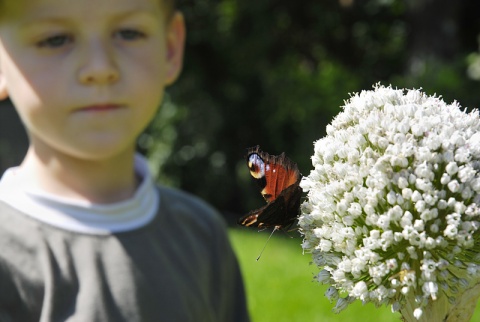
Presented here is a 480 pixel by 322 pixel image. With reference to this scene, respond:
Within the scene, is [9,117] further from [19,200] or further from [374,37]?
[19,200]

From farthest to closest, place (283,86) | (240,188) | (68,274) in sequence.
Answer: (240,188)
(283,86)
(68,274)

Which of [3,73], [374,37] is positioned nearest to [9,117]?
[374,37]

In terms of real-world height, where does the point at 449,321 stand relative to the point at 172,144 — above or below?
above

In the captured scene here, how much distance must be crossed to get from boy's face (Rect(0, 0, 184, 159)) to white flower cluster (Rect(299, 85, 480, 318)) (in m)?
0.99

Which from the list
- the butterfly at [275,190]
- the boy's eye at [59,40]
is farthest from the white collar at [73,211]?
the butterfly at [275,190]

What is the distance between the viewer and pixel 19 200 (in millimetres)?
2383

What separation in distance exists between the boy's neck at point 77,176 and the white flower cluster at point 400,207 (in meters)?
1.14

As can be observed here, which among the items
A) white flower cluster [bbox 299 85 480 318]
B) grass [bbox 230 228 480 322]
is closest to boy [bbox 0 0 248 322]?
white flower cluster [bbox 299 85 480 318]

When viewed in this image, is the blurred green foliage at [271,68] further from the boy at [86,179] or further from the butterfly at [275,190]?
the butterfly at [275,190]

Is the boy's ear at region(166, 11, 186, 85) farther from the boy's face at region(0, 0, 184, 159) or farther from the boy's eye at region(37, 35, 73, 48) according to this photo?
the boy's eye at region(37, 35, 73, 48)

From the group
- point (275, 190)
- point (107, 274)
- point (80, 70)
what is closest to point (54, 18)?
point (80, 70)

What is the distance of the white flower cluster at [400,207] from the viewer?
1.35 meters

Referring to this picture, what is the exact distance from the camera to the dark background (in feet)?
31.0

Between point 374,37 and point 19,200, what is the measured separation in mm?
8830
